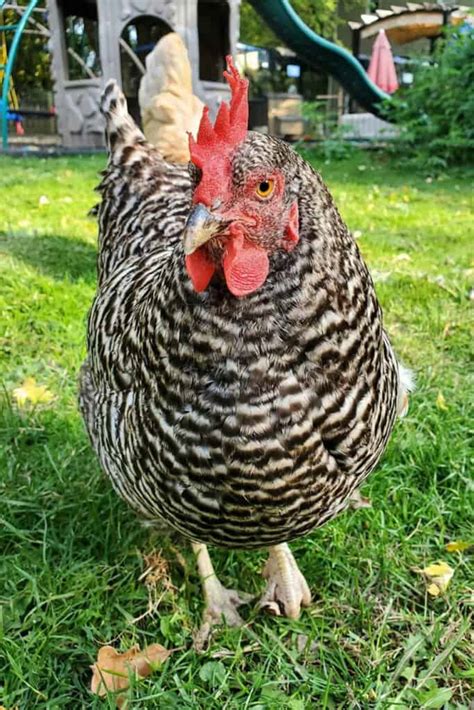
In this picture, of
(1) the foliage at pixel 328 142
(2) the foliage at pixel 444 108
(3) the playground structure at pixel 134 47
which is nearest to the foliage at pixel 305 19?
(3) the playground structure at pixel 134 47

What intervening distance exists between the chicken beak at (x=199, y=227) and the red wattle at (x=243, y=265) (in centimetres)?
4

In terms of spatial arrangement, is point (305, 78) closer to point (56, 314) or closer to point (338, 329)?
point (56, 314)

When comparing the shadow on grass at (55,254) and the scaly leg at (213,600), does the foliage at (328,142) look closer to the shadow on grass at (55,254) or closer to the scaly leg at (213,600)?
the shadow on grass at (55,254)

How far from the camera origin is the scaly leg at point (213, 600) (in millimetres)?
1670

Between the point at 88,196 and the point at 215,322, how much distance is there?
5445 mm

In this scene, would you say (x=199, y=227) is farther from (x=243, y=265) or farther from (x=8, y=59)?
(x=8, y=59)

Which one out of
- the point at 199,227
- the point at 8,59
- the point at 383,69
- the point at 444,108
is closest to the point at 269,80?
the point at 383,69

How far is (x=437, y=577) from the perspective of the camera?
1.74m

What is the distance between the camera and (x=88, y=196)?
616 centimetres

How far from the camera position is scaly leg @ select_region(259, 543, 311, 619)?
168 cm

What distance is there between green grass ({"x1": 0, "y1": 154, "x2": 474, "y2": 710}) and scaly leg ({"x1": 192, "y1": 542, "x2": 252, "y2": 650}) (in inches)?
1.5

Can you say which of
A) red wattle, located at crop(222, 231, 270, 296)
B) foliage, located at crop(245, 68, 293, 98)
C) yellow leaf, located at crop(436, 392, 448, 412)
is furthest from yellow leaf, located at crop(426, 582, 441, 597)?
foliage, located at crop(245, 68, 293, 98)

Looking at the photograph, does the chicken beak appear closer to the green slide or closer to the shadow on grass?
the shadow on grass

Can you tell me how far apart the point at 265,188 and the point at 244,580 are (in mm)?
1278
